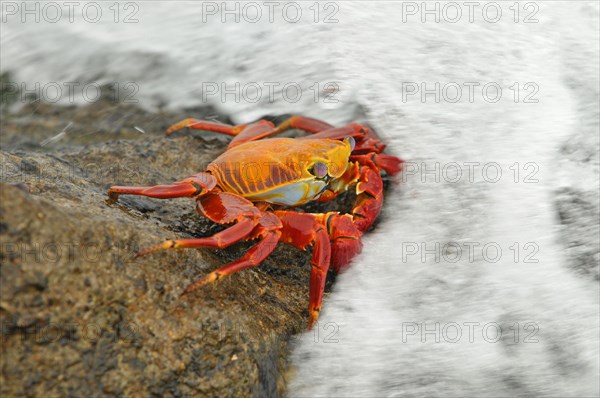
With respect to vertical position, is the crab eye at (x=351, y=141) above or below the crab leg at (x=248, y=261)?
above

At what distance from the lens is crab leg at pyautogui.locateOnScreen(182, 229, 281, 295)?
2.23 m

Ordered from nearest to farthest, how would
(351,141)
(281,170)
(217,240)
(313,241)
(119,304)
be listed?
1. (119,304)
2. (217,240)
3. (313,241)
4. (281,170)
5. (351,141)

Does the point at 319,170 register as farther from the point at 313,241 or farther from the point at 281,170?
the point at 313,241

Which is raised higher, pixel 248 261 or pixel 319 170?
pixel 319 170

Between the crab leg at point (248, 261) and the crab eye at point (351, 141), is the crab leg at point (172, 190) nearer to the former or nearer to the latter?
the crab leg at point (248, 261)

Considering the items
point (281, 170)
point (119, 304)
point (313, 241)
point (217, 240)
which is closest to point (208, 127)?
point (281, 170)

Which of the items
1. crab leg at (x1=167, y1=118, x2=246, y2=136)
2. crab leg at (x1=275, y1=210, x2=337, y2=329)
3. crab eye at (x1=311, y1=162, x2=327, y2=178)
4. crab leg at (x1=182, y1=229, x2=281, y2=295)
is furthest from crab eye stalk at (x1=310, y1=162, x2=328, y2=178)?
crab leg at (x1=167, y1=118, x2=246, y2=136)

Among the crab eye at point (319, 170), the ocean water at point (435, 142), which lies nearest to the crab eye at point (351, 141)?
the crab eye at point (319, 170)

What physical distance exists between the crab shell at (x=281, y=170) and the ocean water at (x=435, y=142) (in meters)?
0.42

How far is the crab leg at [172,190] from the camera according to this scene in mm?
2582

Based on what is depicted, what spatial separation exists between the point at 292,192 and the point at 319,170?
17 centimetres

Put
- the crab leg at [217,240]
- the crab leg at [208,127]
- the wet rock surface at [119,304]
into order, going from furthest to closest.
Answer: the crab leg at [208,127] < the crab leg at [217,240] < the wet rock surface at [119,304]

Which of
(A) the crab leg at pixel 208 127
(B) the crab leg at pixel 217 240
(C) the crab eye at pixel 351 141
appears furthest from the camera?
(A) the crab leg at pixel 208 127

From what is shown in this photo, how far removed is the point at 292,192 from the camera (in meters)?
2.98
